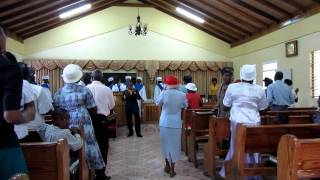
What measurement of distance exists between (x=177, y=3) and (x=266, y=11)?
120 inches

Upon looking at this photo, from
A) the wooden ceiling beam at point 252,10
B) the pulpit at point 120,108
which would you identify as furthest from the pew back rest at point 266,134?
the pulpit at point 120,108

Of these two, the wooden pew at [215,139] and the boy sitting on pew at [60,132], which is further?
the wooden pew at [215,139]

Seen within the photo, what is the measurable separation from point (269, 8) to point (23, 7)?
19.9ft

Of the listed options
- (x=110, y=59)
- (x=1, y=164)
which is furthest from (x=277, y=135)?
(x=110, y=59)

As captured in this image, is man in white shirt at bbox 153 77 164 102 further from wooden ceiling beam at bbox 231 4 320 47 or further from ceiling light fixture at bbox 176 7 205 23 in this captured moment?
wooden ceiling beam at bbox 231 4 320 47

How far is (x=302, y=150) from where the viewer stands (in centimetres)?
211

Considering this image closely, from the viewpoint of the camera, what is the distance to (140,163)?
5457 mm

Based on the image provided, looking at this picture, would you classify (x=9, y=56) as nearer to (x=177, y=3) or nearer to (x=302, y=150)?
(x=302, y=150)

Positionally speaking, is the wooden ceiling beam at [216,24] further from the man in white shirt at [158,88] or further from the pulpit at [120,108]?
the pulpit at [120,108]

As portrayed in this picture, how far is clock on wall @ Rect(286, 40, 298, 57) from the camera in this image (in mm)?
8347

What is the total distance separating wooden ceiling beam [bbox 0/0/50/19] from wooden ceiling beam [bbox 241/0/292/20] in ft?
17.0

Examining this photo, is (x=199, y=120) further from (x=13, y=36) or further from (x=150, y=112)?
(x=13, y=36)

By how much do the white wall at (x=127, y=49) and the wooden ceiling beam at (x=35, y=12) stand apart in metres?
2.21

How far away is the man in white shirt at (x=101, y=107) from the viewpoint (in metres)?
4.37
